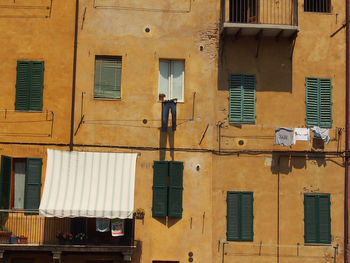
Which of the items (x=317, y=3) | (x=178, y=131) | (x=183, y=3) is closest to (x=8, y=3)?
(x=183, y=3)

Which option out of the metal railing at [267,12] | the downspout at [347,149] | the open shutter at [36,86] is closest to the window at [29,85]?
the open shutter at [36,86]

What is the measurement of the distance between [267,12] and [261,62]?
178cm

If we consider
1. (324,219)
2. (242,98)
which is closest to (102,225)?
(242,98)

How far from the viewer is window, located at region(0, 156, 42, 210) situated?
1906cm

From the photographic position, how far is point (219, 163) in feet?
65.4

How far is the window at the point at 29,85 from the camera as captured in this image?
19703 millimetres

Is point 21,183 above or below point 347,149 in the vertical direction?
below

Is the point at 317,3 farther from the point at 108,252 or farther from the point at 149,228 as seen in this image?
the point at 108,252

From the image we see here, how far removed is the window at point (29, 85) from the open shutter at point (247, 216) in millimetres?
7705

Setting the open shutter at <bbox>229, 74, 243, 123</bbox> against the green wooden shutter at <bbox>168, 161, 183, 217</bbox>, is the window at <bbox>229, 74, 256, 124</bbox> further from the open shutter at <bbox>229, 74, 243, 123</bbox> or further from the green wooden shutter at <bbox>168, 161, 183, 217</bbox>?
the green wooden shutter at <bbox>168, 161, 183, 217</bbox>

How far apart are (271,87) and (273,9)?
279 cm

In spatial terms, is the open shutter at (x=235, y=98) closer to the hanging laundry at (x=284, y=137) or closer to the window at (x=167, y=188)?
the hanging laundry at (x=284, y=137)

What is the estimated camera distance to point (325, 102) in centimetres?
2041

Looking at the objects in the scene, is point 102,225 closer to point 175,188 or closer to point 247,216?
point 175,188
